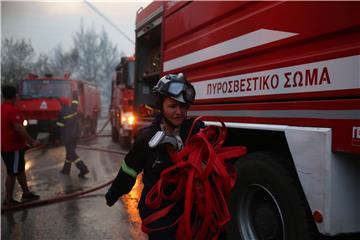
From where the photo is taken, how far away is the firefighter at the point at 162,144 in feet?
8.18

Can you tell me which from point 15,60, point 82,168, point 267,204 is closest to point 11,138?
point 82,168

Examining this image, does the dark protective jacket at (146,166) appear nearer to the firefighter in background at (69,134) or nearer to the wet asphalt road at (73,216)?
the wet asphalt road at (73,216)

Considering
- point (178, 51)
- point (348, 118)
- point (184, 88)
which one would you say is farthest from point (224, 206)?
point (178, 51)

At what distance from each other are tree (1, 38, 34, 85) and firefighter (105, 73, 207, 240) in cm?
2967

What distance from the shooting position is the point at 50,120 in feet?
50.3

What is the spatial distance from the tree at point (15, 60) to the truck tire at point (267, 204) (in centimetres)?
2898

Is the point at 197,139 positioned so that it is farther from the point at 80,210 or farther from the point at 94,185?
the point at 94,185

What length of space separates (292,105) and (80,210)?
3.99m

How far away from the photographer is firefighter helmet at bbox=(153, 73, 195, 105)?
97.7 inches

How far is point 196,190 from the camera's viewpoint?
2428 millimetres

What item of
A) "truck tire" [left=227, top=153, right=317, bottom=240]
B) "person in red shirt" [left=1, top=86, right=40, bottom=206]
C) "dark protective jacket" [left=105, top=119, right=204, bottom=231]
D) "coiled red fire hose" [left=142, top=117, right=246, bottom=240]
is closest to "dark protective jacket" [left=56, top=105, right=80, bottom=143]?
"person in red shirt" [left=1, top=86, right=40, bottom=206]

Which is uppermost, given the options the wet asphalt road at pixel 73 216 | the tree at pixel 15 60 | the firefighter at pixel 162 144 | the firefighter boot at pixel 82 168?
the tree at pixel 15 60

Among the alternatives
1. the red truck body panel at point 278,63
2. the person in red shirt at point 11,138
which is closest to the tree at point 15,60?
the person in red shirt at point 11,138

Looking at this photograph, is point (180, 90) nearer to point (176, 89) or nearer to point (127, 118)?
point (176, 89)
